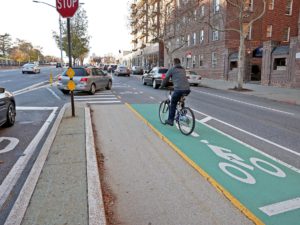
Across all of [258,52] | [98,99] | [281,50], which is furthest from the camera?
[258,52]

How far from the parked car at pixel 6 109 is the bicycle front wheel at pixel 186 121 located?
4.50 meters

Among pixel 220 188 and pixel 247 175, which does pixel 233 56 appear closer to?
pixel 247 175

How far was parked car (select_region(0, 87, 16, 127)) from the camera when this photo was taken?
25.1 feet

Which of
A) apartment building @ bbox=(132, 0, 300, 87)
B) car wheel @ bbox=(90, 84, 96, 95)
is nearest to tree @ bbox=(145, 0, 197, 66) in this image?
apartment building @ bbox=(132, 0, 300, 87)

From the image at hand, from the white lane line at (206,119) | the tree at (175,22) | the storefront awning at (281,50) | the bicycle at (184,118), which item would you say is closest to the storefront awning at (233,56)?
the tree at (175,22)

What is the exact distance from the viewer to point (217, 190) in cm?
419

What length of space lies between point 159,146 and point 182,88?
6.27ft

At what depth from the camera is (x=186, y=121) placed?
24.7ft

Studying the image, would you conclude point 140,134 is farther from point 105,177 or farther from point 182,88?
point 105,177

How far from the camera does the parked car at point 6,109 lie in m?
7.66

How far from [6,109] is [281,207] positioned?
698 cm

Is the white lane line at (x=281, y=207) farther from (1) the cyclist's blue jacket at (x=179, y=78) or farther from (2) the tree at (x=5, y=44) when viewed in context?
(2) the tree at (x=5, y=44)

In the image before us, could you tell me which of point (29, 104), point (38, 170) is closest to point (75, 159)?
point (38, 170)

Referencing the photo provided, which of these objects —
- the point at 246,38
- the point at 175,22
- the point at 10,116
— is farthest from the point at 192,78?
the point at 10,116
